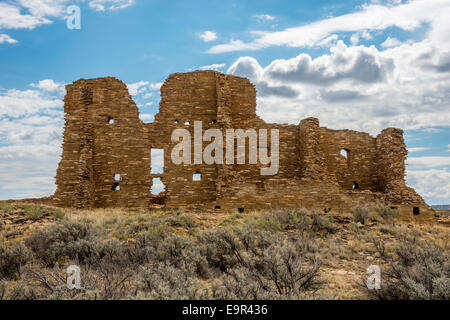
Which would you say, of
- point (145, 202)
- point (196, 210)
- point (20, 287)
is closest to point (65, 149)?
point (145, 202)

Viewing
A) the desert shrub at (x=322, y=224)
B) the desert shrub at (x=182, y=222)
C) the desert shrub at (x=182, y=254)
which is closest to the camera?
the desert shrub at (x=182, y=254)

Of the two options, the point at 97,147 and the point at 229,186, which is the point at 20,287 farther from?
the point at 97,147

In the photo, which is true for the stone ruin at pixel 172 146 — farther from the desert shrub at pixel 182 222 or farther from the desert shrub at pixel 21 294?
the desert shrub at pixel 21 294

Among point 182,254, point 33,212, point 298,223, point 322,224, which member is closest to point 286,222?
point 298,223

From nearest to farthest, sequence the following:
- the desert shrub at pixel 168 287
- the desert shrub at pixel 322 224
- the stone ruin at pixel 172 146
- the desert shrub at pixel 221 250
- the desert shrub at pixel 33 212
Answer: the desert shrub at pixel 168 287
the desert shrub at pixel 221 250
the desert shrub at pixel 322 224
the desert shrub at pixel 33 212
the stone ruin at pixel 172 146

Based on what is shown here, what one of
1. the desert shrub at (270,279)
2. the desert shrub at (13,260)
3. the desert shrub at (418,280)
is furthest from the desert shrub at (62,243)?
the desert shrub at (418,280)

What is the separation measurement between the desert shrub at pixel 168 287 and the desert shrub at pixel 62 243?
2877mm

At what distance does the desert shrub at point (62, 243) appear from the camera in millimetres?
7727

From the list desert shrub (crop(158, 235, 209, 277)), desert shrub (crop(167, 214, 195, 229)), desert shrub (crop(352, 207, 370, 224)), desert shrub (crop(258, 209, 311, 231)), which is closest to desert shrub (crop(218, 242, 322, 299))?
desert shrub (crop(158, 235, 209, 277))

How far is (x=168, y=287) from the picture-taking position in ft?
15.0

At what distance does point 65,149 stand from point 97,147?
1752 mm

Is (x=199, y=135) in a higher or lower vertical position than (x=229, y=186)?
higher

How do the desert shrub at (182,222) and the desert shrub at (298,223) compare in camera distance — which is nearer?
the desert shrub at (298,223)

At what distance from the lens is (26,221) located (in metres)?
11.0
